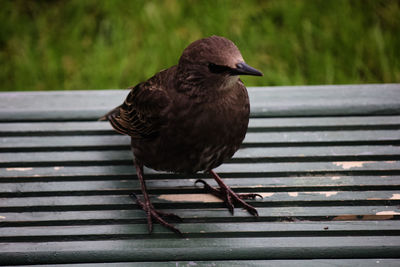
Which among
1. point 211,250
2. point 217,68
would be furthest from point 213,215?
point 217,68

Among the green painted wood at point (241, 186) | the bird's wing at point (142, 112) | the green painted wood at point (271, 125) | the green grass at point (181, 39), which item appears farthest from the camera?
the green grass at point (181, 39)

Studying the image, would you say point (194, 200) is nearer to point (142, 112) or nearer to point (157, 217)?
point (157, 217)

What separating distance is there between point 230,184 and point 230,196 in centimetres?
15

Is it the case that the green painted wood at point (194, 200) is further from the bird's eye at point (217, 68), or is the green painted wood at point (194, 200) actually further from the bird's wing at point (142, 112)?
the bird's eye at point (217, 68)

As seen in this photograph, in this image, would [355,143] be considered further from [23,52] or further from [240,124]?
[23,52]

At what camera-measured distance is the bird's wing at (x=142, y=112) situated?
2.14 meters

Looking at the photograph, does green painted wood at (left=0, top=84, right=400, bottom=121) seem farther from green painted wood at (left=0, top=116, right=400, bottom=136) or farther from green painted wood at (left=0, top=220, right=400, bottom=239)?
green painted wood at (left=0, top=220, right=400, bottom=239)

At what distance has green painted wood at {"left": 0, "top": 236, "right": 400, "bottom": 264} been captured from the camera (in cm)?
202

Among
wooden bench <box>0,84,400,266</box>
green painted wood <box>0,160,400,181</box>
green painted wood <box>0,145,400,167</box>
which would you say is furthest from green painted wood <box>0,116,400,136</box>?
green painted wood <box>0,160,400,181</box>

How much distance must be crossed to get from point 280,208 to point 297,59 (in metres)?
2.09

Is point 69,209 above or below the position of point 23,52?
below

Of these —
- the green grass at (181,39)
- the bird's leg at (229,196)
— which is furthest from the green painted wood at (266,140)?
the green grass at (181,39)

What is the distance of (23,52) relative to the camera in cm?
408

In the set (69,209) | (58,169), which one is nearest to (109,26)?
(58,169)
